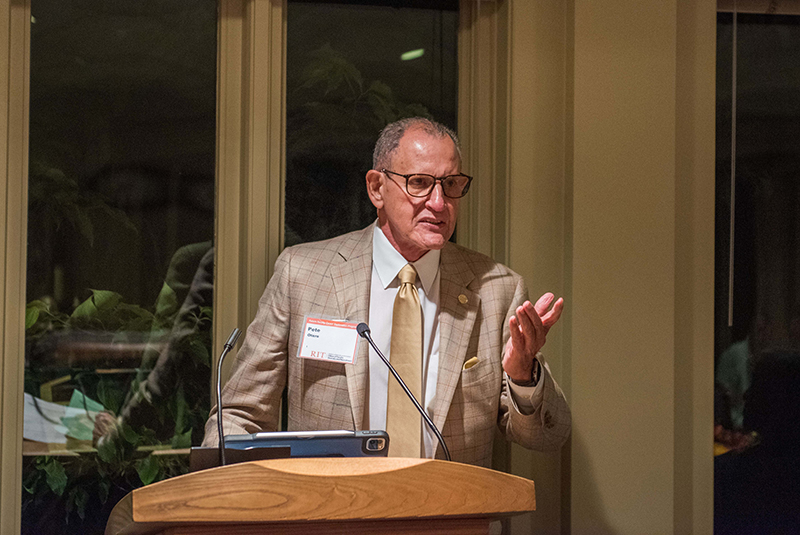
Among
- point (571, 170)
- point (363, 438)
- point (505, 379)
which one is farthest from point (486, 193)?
point (363, 438)

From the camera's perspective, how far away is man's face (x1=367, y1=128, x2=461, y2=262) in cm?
214

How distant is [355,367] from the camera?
2119 mm

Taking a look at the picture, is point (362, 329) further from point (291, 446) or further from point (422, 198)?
point (422, 198)

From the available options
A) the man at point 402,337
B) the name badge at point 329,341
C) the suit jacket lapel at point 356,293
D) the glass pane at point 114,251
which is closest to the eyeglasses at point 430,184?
the man at point 402,337

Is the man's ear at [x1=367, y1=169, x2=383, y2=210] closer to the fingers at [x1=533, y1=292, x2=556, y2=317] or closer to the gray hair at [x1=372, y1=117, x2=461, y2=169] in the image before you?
the gray hair at [x1=372, y1=117, x2=461, y2=169]

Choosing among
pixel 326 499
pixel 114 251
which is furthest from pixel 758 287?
pixel 114 251

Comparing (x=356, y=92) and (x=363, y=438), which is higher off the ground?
(x=356, y=92)

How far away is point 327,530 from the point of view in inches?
47.7

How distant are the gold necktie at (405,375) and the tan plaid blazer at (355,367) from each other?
0.24ft

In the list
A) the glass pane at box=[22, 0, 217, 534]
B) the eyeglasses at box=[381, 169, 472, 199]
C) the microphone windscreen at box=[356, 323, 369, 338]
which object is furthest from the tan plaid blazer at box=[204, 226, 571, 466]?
the glass pane at box=[22, 0, 217, 534]

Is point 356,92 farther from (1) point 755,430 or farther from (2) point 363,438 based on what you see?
(1) point 755,430

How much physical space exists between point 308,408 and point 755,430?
164 cm

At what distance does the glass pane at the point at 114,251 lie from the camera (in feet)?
8.16

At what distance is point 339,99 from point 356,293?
0.80m
